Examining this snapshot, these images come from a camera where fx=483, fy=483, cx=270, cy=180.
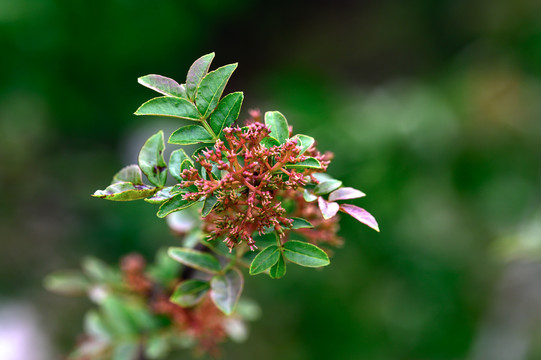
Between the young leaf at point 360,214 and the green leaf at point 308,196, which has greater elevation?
the young leaf at point 360,214

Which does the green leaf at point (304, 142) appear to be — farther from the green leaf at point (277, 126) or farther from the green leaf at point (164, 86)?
the green leaf at point (164, 86)

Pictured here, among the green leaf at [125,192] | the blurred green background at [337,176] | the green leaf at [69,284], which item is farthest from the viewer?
the blurred green background at [337,176]

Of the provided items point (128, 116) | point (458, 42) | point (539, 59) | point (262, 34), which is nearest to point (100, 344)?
point (128, 116)

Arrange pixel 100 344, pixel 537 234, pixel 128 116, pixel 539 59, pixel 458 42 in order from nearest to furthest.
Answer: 1. pixel 100 344
2. pixel 537 234
3. pixel 539 59
4. pixel 128 116
5. pixel 458 42

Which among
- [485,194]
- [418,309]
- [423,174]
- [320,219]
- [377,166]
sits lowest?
[320,219]

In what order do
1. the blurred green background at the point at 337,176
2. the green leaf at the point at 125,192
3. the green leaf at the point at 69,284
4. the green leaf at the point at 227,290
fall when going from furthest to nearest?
the blurred green background at the point at 337,176
the green leaf at the point at 69,284
the green leaf at the point at 227,290
the green leaf at the point at 125,192

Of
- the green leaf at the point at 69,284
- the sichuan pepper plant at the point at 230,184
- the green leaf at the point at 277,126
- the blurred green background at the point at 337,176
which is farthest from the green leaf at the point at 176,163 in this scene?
the blurred green background at the point at 337,176

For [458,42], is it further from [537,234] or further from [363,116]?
[537,234]
